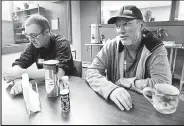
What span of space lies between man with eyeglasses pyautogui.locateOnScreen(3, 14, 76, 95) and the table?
1.12 feet

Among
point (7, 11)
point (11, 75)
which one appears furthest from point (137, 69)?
point (7, 11)

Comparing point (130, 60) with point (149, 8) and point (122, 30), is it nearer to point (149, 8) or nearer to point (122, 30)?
point (122, 30)

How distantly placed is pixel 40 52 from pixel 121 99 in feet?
3.92

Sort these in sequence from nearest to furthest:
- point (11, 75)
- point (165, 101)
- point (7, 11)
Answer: point (165, 101) → point (11, 75) → point (7, 11)

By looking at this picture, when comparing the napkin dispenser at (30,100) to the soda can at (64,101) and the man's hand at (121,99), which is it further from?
the man's hand at (121,99)

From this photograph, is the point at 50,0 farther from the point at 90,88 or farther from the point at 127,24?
the point at 90,88

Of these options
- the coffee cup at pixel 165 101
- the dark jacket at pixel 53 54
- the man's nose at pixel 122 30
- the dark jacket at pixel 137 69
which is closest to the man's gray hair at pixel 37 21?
the dark jacket at pixel 53 54

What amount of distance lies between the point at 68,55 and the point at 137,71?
738mm

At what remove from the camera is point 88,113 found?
646 mm

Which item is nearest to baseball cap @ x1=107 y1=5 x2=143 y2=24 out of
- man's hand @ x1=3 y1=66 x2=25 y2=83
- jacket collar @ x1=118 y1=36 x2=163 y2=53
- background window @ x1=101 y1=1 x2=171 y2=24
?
jacket collar @ x1=118 y1=36 x2=163 y2=53

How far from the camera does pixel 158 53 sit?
109 centimetres

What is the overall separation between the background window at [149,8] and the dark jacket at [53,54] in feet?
7.85

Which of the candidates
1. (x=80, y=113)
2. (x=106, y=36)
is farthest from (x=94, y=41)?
(x=80, y=113)

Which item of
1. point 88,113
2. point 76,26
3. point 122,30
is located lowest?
point 88,113
